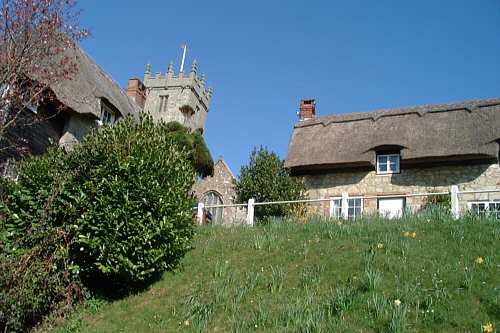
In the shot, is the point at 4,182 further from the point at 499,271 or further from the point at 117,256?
the point at 499,271

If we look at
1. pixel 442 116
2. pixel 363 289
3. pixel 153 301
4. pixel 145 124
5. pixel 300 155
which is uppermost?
pixel 442 116

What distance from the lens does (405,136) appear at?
61.9 ft

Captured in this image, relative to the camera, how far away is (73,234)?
9.13 metres

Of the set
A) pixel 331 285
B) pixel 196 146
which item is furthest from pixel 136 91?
pixel 331 285

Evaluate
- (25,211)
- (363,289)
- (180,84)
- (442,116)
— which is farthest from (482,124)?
(180,84)

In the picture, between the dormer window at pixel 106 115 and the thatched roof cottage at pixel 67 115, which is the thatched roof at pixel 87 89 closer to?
the thatched roof cottage at pixel 67 115

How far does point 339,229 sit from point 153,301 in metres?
4.26

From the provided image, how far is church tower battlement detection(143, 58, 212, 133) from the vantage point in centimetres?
4084

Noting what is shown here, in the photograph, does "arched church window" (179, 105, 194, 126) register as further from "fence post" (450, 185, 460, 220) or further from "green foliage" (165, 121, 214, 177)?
"fence post" (450, 185, 460, 220)

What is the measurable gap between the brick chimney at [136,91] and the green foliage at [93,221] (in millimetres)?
17074

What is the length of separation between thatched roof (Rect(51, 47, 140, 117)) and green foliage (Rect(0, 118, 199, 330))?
6445 millimetres

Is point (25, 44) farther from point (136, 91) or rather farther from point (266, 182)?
point (136, 91)

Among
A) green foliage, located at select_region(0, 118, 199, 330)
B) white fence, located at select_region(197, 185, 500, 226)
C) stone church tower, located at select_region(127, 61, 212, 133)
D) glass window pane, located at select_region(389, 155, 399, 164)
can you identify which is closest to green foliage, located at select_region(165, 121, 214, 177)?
white fence, located at select_region(197, 185, 500, 226)

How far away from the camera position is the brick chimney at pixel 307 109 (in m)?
23.7
